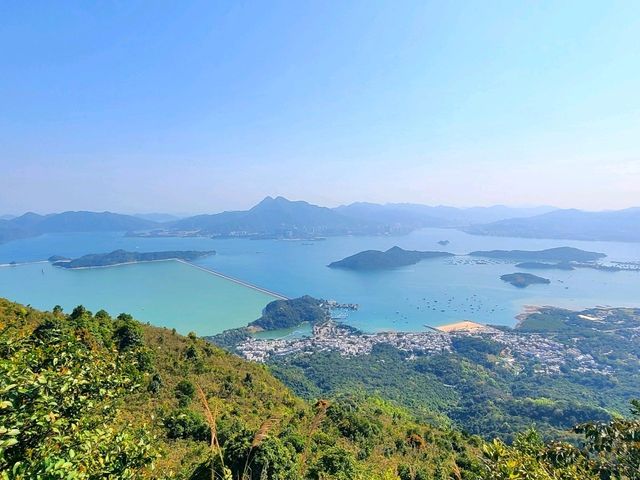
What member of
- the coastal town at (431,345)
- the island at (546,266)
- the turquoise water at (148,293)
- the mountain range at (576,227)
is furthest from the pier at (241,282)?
the mountain range at (576,227)

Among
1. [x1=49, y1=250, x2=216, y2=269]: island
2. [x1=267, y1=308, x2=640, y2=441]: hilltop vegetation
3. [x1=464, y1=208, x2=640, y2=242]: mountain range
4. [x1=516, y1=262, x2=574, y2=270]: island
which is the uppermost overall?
[x1=464, y1=208, x2=640, y2=242]: mountain range

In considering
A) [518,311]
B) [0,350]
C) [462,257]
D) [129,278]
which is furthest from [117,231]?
[0,350]

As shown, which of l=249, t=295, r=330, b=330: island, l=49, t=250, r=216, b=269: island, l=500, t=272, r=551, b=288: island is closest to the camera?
l=249, t=295, r=330, b=330: island

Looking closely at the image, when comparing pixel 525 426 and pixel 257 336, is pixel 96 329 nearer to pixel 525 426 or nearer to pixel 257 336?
pixel 525 426

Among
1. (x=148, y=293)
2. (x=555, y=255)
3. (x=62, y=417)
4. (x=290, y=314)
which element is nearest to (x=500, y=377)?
(x=290, y=314)

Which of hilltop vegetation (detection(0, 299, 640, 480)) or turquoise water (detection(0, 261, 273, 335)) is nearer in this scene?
hilltop vegetation (detection(0, 299, 640, 480))

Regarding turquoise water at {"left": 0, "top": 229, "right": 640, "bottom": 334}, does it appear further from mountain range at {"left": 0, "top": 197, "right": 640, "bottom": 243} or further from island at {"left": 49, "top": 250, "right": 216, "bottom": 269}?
mountain range at {"left": 0, "top": 197, "right": 640, "bottom": 243}

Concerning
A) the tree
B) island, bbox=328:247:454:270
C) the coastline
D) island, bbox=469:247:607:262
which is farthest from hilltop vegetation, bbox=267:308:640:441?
island, bbox=469:247:607:262
